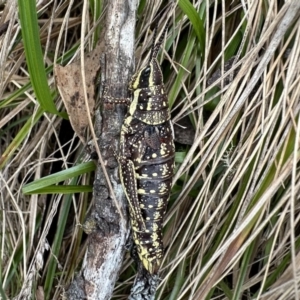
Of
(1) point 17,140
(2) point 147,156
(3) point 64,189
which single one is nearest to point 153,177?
(2) point 147,156

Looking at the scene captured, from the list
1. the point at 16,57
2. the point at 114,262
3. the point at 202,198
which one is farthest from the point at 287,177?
the point at 16,57

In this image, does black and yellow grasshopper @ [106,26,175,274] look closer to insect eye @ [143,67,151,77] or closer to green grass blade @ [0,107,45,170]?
insect eye @ [143,67,151,77]

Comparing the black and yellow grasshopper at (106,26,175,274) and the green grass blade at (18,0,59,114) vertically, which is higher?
the green grass blade at (18,0,59,114)

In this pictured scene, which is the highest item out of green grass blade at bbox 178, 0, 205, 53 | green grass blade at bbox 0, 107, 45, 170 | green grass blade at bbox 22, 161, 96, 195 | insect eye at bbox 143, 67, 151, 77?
green grass blade at bbox 178, 0, 205, 53

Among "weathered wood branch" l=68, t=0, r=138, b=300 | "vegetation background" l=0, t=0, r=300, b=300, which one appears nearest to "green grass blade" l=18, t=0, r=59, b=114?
"vegetation background" l=0, t=0, r=300, b=300

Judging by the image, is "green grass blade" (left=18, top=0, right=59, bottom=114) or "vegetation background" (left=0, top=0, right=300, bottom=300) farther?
"vegetation background" (left=0, top=0, right=300, bottom=300)

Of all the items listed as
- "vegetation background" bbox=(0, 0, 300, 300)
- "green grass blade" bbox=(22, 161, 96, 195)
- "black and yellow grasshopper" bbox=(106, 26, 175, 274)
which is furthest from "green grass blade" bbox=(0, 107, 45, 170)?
"black and yellow grasshopper" bbox=(106, 26, 175, 274)

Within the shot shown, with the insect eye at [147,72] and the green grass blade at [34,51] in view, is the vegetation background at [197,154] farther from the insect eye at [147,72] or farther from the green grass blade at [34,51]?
the insect eye at [147,72]

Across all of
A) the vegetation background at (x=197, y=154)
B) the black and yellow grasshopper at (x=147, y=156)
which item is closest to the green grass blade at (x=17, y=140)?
the vegetation background at (x=197, y=154)
